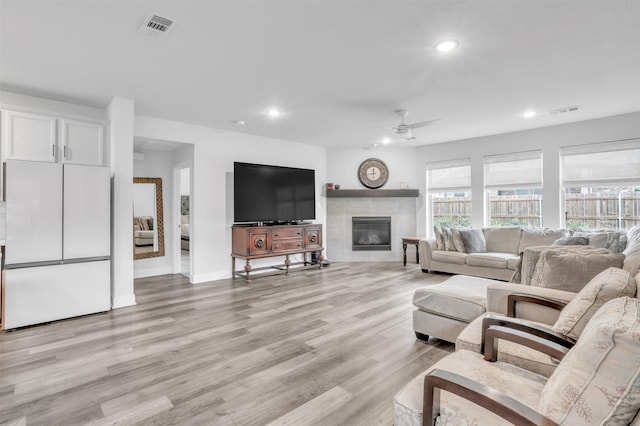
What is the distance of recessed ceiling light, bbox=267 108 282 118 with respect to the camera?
174 inches

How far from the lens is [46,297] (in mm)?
3428

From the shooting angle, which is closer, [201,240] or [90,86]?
[90,86]

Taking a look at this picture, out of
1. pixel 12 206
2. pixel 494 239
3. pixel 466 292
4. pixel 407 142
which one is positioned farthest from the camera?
pixel 407 142

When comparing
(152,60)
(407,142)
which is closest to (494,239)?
(407,142)

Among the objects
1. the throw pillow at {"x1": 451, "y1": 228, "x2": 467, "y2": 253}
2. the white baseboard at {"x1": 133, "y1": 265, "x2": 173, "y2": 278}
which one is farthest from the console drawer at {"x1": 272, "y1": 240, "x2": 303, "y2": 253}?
the throw pillow at {"x1": 451, "y1": 228, "x2": 467, "y2": 253}

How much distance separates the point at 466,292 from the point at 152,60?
3.50 metres

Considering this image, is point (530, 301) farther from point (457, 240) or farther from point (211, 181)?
point (211, 181)

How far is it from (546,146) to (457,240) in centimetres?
218

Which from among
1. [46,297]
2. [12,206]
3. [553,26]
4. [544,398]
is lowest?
[46,297]

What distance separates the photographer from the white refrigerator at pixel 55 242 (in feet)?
10.8

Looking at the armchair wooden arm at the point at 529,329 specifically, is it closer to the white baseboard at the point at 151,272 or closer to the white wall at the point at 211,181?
the white wall at the point at 211,181

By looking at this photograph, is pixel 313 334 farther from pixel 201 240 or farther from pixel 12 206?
pixel 12 206

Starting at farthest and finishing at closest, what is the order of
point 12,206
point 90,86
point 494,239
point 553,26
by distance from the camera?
point 494,239 < point 90,86 < point 12,206 < point 553,26

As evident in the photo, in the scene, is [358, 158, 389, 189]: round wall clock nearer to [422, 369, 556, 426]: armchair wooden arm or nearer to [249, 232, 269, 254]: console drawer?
[249, 232, 269, 254]: console drawer
